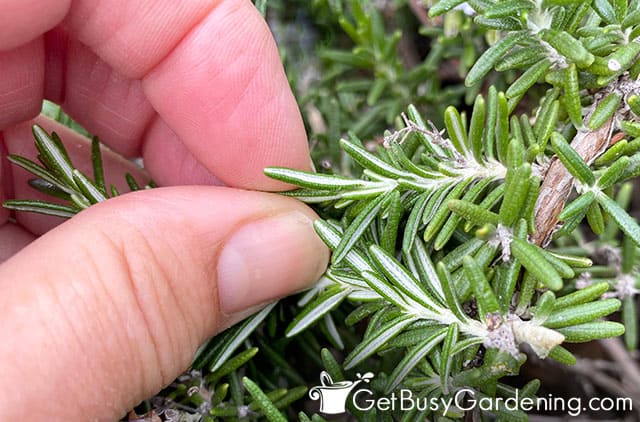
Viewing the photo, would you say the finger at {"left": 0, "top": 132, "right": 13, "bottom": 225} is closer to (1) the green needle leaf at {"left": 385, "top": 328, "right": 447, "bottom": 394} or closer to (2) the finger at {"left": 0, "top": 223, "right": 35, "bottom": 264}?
(2) the finger at {"left": 0, "top": 223, "right": 35, "bottom": 264}

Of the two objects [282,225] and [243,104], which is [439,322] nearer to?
[282,225]

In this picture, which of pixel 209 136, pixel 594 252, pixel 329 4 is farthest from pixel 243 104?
pixel 594 252

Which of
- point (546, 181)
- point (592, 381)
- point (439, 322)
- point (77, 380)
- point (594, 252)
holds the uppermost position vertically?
point (546, 181)

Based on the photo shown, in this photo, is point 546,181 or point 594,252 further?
point 594,252

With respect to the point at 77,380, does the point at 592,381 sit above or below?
below

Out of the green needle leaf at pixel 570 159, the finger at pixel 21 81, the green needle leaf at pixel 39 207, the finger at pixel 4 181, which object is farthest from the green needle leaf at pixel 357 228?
the finger at pixel 4 181

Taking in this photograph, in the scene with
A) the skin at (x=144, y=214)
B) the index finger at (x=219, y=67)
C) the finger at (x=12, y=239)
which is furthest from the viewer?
the finger at (x=12, y=239)

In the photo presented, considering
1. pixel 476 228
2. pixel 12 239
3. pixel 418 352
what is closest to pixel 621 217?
pixel 476 228

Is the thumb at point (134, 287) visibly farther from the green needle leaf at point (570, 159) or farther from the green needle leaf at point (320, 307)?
the green needle leaf at point (570, 159)

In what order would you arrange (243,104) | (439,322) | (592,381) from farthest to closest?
(592,381) → (243,104) → (439,322)
